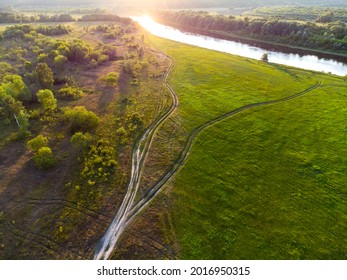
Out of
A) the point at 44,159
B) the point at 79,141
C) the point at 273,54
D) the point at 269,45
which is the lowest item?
the point at 44,159

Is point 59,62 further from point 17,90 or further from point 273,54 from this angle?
point 273,54

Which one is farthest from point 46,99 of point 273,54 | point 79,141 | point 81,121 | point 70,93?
point 273,54

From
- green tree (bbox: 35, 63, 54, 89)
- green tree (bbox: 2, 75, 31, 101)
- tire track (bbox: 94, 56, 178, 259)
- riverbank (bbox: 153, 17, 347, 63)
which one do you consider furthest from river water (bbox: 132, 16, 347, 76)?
green tree (bbox: 2, 75, 31, 101)

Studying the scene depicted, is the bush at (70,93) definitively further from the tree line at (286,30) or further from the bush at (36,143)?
the tree line at (286,30)

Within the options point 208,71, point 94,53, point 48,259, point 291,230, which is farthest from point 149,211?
point 94,53

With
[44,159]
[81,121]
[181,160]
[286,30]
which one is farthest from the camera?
[286,30]

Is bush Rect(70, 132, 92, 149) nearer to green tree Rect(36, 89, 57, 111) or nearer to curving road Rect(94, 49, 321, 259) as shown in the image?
curving road Rect(94, 49, 321, 259)

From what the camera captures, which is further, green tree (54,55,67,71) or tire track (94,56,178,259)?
green tree (54,55,67,71)
